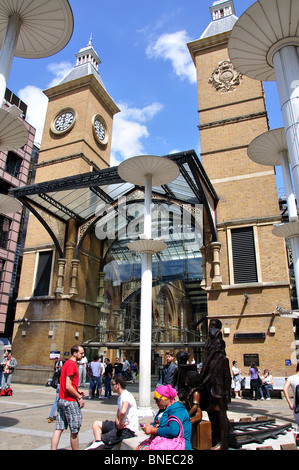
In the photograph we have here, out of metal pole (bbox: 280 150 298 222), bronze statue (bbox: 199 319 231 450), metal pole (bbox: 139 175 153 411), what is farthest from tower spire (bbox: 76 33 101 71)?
bronze statue (bbox: 199 319 231 450)

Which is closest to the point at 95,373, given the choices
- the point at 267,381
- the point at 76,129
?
the point at 267,381

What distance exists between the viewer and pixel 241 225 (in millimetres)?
15586

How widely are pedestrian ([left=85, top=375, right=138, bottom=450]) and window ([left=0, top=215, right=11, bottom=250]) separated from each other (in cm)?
2734

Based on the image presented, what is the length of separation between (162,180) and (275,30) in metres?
5.42

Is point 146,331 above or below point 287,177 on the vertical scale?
below

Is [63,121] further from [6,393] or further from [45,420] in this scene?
[45,420]

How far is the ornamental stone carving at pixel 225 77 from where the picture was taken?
1875 centimetres

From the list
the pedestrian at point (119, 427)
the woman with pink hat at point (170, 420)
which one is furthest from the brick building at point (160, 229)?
the woman with pink hat at point (170, 420)

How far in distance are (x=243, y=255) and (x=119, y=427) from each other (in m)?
12.0

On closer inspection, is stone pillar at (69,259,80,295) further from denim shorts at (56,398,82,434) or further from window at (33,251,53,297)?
denim shorts at (56,398,82,434)

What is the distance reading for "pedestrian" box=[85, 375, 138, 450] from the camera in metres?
4.11

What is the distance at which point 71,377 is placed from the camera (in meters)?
4.63
